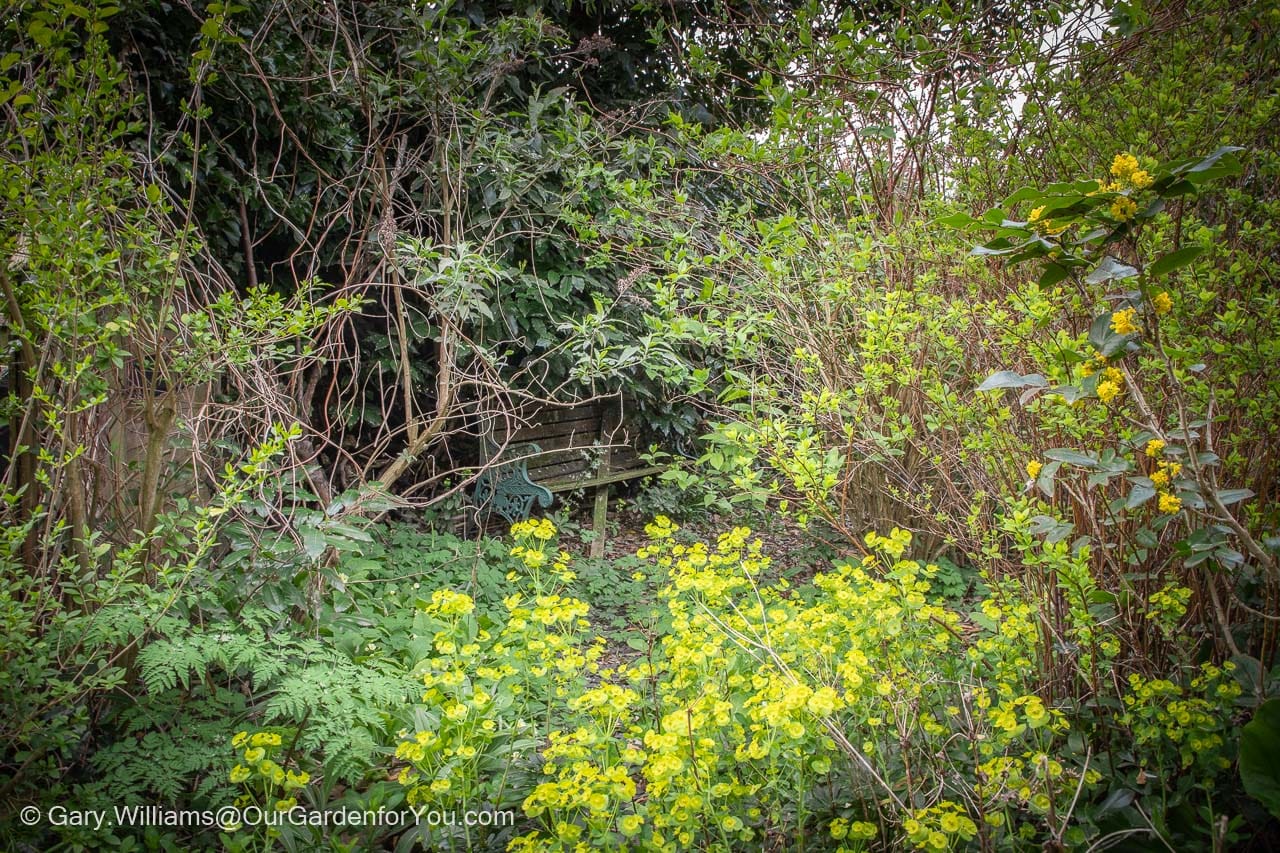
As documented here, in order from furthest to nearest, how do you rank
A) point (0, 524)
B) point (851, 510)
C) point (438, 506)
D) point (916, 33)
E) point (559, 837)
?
1. point (438, 506)
2. point (851, 510)
3. point (916, 33)
4. point (0, 524)
5. point (559, 837)

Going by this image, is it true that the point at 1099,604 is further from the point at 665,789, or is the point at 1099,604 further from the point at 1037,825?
the point at 665,789

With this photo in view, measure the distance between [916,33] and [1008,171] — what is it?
2.62 ft

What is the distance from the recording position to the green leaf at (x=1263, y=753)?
54.1 inches

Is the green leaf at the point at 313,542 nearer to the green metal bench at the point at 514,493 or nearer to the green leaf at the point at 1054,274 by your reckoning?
the green metal bench at the point at 514,493

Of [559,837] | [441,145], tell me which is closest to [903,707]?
[559,837]

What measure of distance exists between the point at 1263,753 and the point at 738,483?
1.51 metres

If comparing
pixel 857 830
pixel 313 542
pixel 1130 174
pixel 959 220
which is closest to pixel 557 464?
pixel 313 542

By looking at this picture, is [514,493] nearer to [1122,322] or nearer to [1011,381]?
[1011,381]

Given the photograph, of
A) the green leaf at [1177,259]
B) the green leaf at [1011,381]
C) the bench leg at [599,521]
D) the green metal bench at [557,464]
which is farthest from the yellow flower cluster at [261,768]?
the bench leg at [599,521]

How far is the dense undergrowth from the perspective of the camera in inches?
62.9

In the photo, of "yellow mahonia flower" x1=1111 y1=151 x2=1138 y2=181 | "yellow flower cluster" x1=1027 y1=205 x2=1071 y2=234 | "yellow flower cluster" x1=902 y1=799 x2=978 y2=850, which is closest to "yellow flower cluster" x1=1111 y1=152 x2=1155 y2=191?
"yellow mahonia flower" x1=1111 y1=151 x2=1138 y2=181

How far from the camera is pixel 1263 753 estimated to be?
54.6 inches

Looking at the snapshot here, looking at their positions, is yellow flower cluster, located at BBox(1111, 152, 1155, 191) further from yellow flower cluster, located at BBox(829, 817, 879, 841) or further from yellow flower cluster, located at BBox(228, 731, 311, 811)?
yellow flower cluster, located at BBox(228, 731, 311, 811)

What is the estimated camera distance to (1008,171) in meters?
2.65
